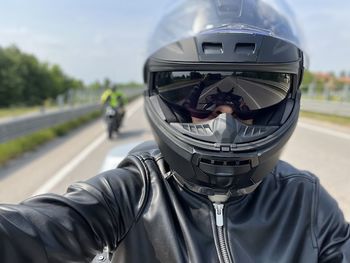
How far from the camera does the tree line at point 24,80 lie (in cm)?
6819

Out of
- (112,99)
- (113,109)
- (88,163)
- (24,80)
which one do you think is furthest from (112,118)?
(24,80)

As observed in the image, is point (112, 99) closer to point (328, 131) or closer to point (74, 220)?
point (328, 131)

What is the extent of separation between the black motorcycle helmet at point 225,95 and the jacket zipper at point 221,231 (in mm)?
58

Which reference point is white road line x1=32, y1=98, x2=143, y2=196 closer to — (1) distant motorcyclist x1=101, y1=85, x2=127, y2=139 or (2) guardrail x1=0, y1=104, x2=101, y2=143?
(1) distant motorcyclist x1=101, y1=85, x2=127, y2=139

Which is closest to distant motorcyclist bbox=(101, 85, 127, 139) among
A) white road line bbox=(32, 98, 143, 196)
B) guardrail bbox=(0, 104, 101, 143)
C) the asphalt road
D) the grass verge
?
the asphalt road

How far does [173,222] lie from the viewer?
1431 mm

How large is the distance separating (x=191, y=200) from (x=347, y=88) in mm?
20724

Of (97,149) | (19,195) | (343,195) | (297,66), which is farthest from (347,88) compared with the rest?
(297,66)

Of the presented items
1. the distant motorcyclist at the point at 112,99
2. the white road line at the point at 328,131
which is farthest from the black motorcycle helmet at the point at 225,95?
the distant motorcyclist at the point at 112,99

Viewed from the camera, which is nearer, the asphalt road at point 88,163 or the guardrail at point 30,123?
the asphalt road at point 88,163

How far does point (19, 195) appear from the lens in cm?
614

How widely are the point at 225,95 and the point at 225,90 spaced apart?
0.06ft

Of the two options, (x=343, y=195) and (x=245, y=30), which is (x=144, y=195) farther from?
(x=343, y=195)

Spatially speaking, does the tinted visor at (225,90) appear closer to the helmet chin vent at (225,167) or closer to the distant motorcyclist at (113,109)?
the helmet chin vent at (225,167)
